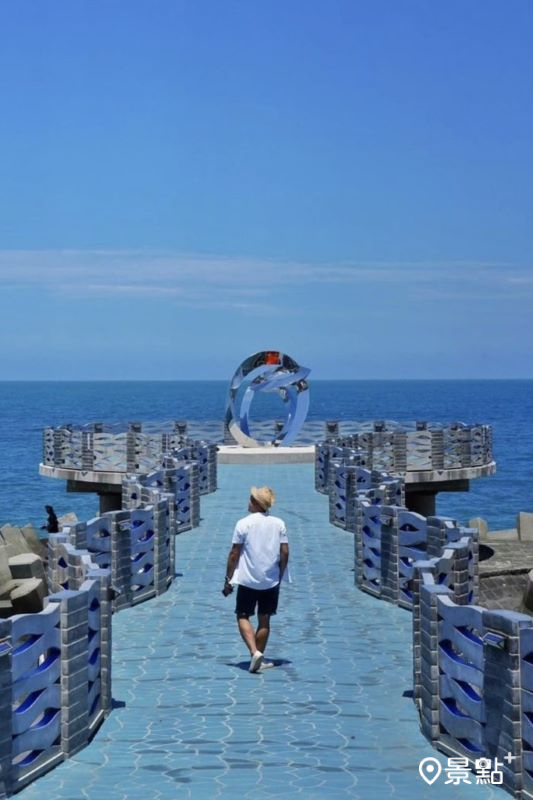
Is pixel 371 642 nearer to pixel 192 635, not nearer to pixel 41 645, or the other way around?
pixel 192 635

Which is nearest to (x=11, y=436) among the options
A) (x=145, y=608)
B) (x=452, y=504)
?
(x=452, y=504)

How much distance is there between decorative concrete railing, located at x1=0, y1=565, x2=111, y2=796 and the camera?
865 cm

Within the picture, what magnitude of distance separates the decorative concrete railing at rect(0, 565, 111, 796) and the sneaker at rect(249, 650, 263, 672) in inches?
68.9

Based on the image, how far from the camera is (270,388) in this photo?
40.0 m

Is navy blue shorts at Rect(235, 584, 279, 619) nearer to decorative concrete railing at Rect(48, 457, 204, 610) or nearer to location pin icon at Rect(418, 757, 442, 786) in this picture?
decorative concrete railing at Rect(48, 457, 204, 610)

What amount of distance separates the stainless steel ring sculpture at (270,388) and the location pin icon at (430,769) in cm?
2935

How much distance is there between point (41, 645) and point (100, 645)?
5.92 ft

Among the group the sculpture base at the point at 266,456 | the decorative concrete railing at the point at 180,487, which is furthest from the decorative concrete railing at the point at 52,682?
the sculpture base at the point at 266,456

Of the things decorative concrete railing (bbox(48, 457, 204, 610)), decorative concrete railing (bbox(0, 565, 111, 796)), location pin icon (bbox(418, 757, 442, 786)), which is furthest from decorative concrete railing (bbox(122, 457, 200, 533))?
location pin icon (bbox(418, 757, 442, 786))

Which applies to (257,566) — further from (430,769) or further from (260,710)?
(430,769)

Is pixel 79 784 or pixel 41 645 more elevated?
pixel 41 645

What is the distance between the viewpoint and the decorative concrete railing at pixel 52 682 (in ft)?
28.4

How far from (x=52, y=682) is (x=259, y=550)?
3347 millimetres

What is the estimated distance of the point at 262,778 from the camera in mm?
9172
